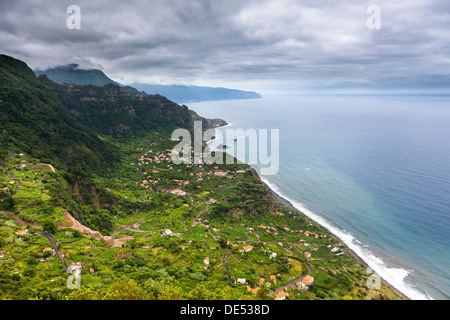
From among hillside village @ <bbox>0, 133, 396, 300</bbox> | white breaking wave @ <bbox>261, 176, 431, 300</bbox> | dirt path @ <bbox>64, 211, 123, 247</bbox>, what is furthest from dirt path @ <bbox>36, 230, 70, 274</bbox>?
white breaking wave @ <bbox>261, 176, 431, 300</bbox>

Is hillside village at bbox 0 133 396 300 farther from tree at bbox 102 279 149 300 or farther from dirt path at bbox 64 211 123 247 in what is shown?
tree at bbox 102 279 149 300

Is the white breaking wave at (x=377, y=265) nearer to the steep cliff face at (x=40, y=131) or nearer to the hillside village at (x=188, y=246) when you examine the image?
the hillside village at (x=188, y=246)

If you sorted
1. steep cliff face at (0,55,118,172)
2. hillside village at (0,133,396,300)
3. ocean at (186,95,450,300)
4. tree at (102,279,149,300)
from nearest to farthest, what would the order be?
tree at (102,279,149,300) → hillside village at (0,133,396,300) → ocean at (186,95,450,300) → steep cliff face at (0,55,118,172)
